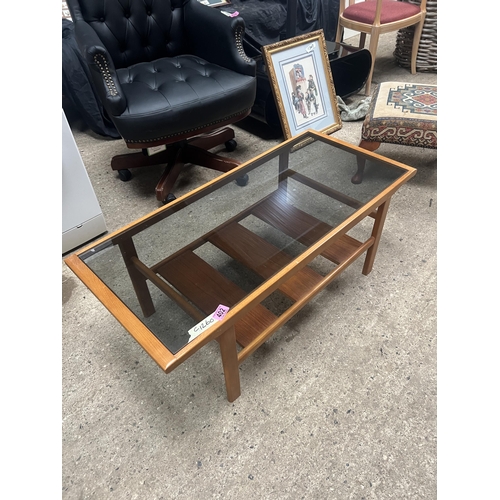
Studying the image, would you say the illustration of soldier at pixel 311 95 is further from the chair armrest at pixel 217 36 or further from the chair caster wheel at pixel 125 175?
the chair caster wheel at pixel 125 175

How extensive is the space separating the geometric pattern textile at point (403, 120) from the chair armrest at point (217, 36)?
1.89 ft

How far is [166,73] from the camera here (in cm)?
164

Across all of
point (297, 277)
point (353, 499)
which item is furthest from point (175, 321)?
point (353, 499)

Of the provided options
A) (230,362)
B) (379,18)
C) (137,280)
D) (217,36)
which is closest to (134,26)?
(217,36)

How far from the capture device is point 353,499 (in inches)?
32.9

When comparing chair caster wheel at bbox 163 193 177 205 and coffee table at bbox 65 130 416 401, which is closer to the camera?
coffee table at bbox 65 130 416 401

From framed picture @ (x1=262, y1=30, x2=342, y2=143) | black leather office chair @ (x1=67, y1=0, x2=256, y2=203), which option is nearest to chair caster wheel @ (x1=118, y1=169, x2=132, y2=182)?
black leather office chair @ (x1=67, y1=0, x2=256, y2=203)

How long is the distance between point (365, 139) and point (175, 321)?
1.27m

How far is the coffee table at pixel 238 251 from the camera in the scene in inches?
32.2

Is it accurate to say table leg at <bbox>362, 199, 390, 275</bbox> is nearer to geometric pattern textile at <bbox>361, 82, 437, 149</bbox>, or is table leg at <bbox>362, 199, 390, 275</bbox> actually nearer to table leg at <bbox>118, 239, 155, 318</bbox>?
geometric pattern textile at <bbox>361, 82, 437, 149</bbox>

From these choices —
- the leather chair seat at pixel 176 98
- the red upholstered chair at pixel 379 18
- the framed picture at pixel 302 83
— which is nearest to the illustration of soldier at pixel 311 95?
the framed picture at pixel 302 83

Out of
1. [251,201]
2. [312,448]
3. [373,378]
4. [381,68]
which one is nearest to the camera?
[312,448]

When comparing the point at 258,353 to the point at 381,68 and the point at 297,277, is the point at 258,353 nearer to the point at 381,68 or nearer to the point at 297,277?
the point at 297,277

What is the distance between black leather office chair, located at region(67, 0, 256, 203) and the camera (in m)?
1.41
